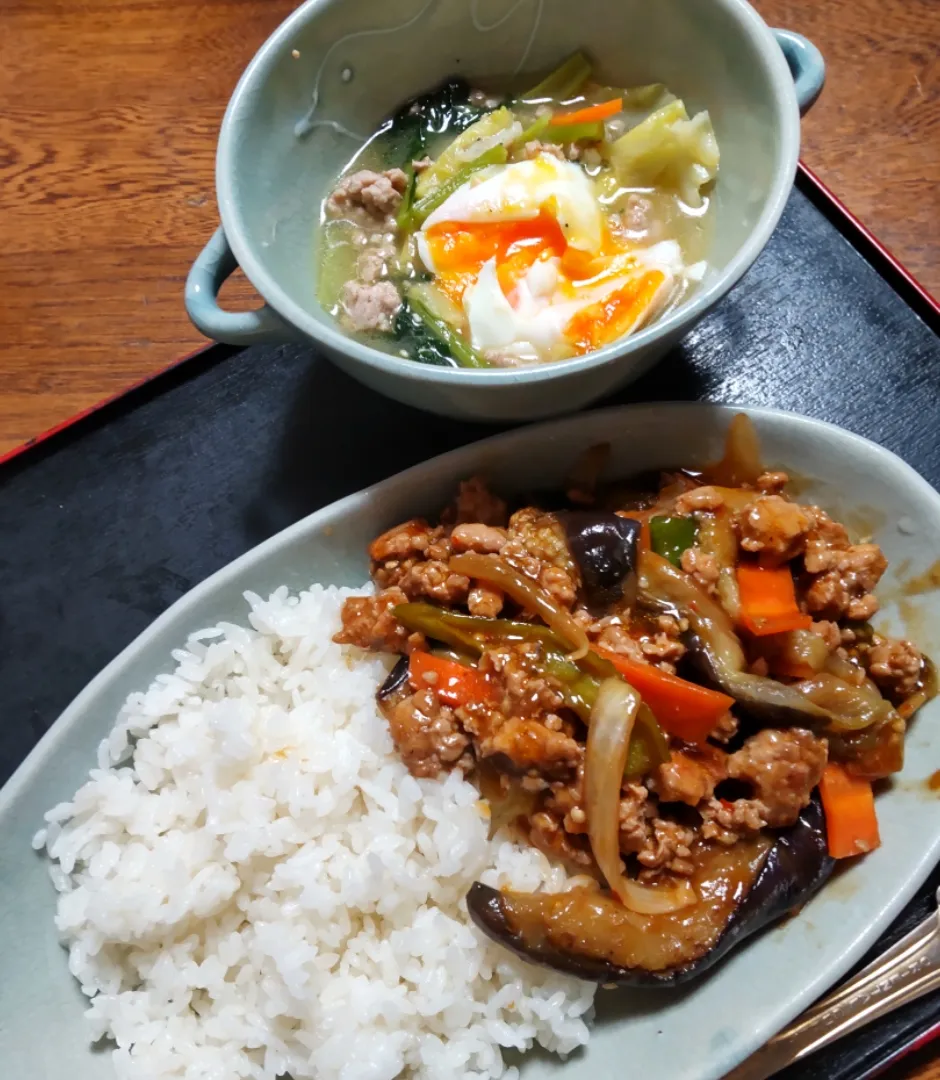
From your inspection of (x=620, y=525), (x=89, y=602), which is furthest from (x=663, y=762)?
(x=89, y=602)

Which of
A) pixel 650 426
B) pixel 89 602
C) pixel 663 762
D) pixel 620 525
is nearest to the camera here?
pixel 663 762

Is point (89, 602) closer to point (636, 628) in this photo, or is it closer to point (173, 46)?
point (636, 628)

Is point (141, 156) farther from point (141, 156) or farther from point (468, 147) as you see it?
point (468, 147)

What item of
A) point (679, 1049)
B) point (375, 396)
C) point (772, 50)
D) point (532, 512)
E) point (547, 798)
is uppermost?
point (772, 50)

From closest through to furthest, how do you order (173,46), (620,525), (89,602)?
1. (620,525)
2. (89,602)
3. (173,46)

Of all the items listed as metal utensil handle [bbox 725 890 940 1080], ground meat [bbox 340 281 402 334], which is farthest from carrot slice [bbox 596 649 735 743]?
ground meat [bbox 340 281 402 334]
